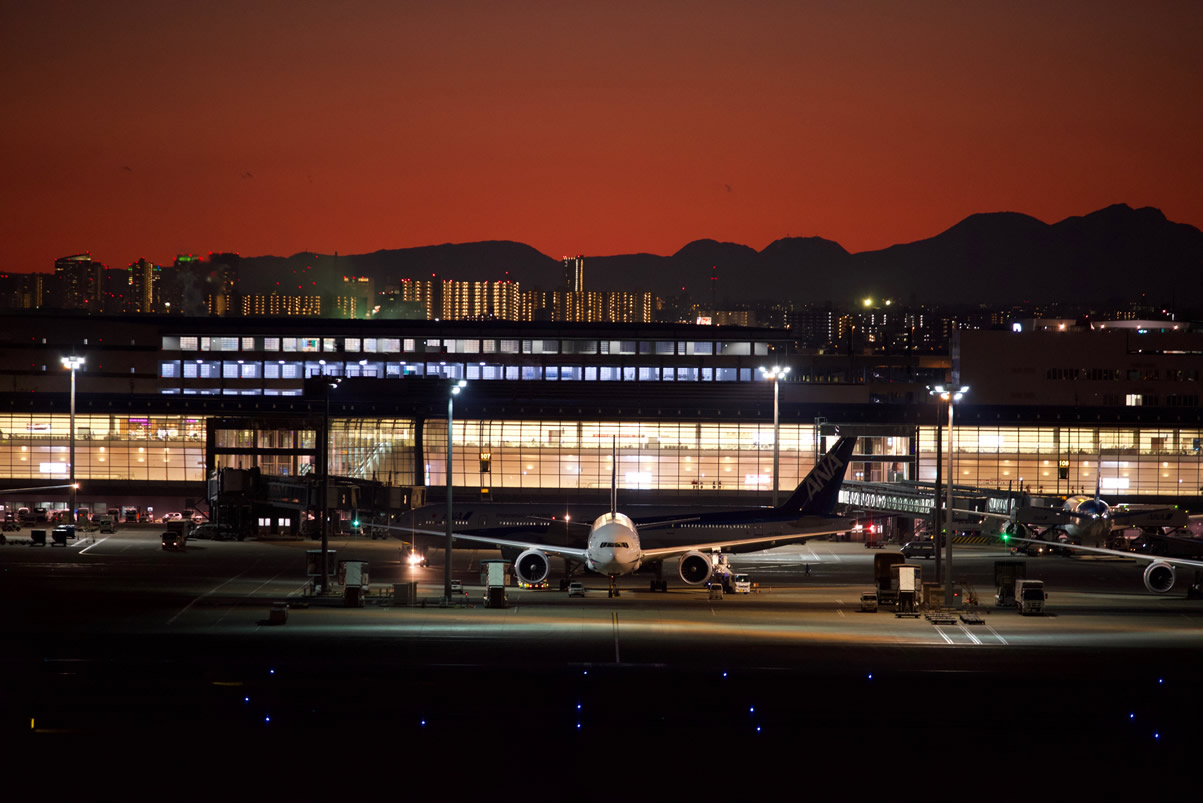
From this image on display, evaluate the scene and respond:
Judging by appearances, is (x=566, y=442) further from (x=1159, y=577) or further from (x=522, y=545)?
(x=1159, y=577)

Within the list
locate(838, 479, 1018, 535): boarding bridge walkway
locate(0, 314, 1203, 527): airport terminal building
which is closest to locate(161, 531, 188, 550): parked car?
locate(0, 314, 1203, 527): airport terminal building

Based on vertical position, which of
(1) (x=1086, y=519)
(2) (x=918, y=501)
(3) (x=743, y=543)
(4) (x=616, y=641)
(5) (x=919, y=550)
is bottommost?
(4) (x=616, y=641)

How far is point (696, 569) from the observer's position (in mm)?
63469

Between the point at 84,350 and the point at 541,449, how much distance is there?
92.6 meters

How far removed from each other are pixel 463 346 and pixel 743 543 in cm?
11478

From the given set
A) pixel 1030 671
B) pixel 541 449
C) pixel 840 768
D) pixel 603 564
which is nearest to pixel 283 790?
pixel 840 768

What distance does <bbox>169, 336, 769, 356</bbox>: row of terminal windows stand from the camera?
178 m

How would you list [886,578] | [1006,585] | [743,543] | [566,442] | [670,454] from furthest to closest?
[670,454] < [566,442] < [743,543] < [886,578] < [1006,585]

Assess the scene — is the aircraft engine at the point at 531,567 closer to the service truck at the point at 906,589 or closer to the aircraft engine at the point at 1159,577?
the service truck at the point at 906,589

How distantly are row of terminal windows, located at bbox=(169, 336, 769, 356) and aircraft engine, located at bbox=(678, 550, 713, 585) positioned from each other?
377ft

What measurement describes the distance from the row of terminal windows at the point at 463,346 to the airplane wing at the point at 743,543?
103 meters

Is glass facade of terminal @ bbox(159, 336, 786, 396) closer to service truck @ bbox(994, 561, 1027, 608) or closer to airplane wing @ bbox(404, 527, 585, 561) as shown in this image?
airplane wing @ bbox(404, 527, 585, 561)

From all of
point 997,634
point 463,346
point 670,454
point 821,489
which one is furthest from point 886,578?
point 463,346

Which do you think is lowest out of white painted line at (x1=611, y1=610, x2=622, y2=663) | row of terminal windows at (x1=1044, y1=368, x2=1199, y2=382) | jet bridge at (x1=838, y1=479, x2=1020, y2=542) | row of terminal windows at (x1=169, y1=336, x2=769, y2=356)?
white painted line at (x1=611, y1=610, x2=622, y2=663)
